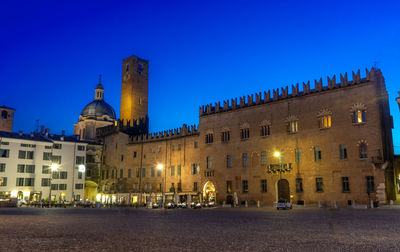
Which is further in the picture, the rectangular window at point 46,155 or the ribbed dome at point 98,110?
the ribbed dome at point 98,110

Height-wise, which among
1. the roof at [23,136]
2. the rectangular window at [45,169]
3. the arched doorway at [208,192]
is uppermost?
the roof at [23,136]

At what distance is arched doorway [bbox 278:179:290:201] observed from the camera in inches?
1545

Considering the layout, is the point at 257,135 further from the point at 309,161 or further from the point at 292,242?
the point at 292,242

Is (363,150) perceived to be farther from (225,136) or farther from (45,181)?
(45,181)

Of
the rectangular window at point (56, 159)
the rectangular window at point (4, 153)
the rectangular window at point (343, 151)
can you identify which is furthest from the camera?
the rectangular window at point (56, 159)

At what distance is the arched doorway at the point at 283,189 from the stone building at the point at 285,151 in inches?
4.1

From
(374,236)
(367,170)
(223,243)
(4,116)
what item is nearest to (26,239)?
(223,243)

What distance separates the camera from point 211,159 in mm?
46531

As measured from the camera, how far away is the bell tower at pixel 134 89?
72.7m

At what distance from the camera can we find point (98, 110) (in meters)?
82.7

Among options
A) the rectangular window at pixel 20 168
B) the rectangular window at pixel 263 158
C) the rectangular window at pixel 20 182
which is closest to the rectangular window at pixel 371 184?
the rectangular window at pixel 263 158

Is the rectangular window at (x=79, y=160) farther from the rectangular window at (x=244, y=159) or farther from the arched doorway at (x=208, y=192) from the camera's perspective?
the rectangular window at (x=244, y=159)

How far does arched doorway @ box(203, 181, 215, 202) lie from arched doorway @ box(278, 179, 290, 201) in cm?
977

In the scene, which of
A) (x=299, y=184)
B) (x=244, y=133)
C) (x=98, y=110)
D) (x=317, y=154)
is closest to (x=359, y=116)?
(x=317, y=154)
